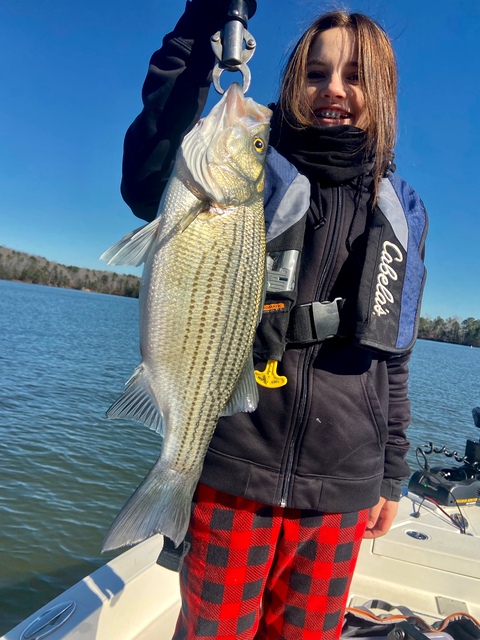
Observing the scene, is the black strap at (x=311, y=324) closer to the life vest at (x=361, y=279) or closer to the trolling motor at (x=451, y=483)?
the life vest at (x=361, y=279)

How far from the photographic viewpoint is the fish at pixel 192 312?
175 cm

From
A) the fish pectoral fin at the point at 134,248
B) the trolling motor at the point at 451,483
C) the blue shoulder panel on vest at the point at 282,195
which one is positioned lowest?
the trolling motor at the point at 451,483

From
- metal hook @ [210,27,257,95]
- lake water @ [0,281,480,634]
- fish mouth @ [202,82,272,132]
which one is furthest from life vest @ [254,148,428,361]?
lake water @ [0,281,480,634]


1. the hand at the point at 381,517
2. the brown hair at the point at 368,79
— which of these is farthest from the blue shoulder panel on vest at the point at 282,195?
the hand at the point at 381,517

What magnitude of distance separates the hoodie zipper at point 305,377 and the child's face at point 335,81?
17.4 inches

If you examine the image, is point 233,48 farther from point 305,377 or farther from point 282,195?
point 305,377

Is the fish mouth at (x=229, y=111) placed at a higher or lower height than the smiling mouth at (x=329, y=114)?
lower

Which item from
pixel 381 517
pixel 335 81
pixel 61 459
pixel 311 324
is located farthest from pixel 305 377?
pixel 61 459

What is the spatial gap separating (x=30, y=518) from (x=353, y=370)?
21.9 feet

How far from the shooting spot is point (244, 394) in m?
1.85

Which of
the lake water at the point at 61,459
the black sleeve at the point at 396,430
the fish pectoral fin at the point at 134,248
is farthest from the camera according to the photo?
the lake water at the point at 61,459

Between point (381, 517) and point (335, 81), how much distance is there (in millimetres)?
2096

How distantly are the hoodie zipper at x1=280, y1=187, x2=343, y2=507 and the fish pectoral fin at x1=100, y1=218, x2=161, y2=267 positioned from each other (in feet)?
2.51

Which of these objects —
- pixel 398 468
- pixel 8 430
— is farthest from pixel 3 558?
pixel 398 468
